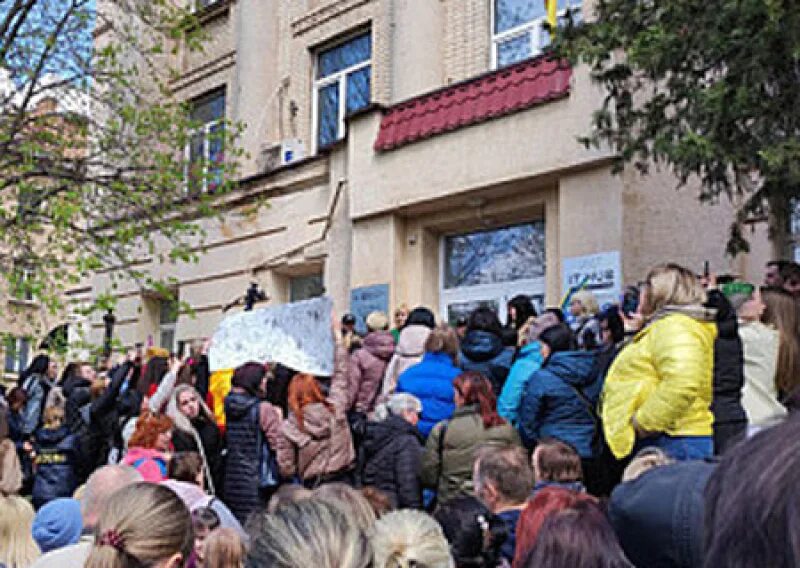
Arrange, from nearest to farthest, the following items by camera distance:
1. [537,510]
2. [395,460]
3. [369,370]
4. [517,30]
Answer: [537,510]
[395,460]
[369,370]
[517,30]

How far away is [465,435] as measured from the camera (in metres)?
6.35

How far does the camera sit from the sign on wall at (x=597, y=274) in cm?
1018

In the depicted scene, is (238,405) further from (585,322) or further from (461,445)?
(585,322)

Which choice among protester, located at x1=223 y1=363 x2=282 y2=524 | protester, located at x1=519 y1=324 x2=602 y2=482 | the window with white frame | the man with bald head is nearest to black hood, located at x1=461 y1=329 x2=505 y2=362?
protester, located at x1=519 y1=324 x2=602 y2=482

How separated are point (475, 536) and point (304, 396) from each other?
3014 mm

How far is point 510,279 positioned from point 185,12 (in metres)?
5.83

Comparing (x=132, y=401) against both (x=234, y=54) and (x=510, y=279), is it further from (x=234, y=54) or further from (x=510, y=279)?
(x=234, y=54)

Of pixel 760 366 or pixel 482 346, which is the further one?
pixel 482 346

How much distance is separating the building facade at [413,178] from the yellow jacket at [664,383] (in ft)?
13.1

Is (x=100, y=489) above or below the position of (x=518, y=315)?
below

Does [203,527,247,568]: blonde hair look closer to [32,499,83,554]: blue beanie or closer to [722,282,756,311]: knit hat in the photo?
[32,499,83,554]: blue beanie

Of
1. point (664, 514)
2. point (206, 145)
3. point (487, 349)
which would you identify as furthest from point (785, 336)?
point (206, 145)

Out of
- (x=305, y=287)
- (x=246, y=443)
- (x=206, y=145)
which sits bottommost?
(x=246, y=443)

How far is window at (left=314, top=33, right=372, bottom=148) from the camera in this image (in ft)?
55.0
